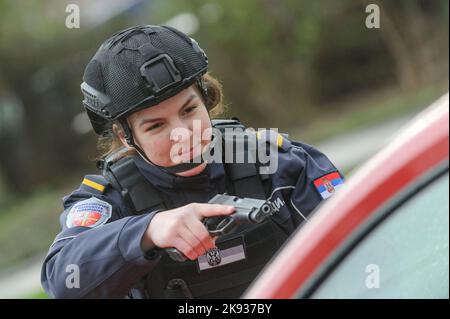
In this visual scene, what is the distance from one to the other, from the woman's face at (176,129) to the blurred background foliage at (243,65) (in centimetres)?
843

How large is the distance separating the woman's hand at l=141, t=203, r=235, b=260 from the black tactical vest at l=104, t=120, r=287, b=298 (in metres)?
0.50

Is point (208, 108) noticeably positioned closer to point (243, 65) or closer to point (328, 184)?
point (328, 184)

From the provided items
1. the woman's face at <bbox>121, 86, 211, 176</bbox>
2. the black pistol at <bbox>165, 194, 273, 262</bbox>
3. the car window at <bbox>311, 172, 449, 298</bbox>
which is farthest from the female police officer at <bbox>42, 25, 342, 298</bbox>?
the car window at <bbox>311, 172, 449, 298</bbox>

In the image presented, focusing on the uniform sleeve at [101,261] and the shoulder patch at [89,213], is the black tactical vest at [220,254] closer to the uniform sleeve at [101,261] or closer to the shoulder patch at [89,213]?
the shoulder patch at [89,213]

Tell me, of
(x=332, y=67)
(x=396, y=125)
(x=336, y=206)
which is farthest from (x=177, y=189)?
(x=332, y=67)

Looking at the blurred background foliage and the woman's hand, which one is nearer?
the woman's hand

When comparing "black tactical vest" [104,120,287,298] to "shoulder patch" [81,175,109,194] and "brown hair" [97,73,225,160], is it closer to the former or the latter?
"shoulder patch" [81,175,109,194]

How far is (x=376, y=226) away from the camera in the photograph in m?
1.40

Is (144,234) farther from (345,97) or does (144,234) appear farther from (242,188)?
(345,97)

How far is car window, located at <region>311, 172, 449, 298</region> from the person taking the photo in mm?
1414

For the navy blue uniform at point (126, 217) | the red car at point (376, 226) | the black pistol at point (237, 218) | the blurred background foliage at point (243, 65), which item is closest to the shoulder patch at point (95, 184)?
the navy blue uniform at point (126, 217)

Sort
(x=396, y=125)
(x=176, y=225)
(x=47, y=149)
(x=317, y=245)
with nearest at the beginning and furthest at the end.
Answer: (x=317, y=245)
(x=176, y=225)
(x=396, y=125)
(x=47, y=149)

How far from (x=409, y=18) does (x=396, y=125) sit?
2922 mm

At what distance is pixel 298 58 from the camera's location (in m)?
12.2
